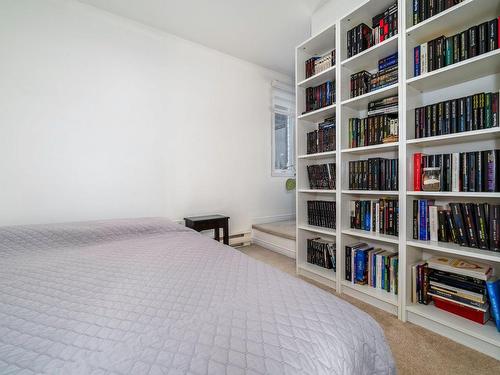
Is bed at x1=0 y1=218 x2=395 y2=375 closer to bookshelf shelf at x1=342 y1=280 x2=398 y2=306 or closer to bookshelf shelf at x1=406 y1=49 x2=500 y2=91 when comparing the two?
bookshelf shelf at x1=342 y1=280 x2=398 y2=306

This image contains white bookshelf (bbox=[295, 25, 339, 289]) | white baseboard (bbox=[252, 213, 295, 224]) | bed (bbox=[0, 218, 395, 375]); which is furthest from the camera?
white baseboard (bbox=[252, 213, 295, 224])

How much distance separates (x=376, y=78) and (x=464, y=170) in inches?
34.5

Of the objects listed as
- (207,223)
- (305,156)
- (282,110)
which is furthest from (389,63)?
(207,223)

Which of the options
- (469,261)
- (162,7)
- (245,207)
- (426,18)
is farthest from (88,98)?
(469,261)

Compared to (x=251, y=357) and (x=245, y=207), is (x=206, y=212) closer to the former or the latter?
(x=245, y=207)

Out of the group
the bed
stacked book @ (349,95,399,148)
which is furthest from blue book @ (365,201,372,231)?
the bed

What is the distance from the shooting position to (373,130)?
1.72 metres

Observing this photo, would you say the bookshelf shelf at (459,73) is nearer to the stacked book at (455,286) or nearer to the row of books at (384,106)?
the row of books at (384,106)

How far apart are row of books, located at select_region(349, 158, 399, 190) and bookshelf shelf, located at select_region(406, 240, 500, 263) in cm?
39

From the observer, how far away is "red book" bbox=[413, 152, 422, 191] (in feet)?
4.81

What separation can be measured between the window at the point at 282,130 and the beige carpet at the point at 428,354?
7.85ft

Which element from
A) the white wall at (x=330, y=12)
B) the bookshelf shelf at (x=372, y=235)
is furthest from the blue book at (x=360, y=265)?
the white wall at (x=330, y=12)

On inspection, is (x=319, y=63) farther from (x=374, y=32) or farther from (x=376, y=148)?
(x=376, y=148)

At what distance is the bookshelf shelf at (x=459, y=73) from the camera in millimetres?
1187
